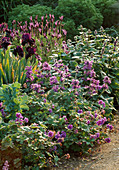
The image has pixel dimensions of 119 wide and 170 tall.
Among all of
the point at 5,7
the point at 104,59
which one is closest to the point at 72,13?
the point at 5,7

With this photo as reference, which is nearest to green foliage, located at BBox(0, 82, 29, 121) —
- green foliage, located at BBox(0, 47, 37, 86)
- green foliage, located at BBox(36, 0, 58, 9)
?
green foliage, located at BBox(0, 47, 37, 86)

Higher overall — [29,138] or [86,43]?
[86,43]

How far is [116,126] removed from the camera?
4148 millimetres

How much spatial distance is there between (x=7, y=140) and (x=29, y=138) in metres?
0.30

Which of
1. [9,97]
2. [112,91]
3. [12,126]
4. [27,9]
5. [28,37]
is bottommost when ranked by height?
[112,91]

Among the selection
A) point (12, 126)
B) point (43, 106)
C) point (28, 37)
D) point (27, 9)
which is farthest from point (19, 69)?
point (27, 9)

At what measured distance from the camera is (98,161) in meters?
3.19

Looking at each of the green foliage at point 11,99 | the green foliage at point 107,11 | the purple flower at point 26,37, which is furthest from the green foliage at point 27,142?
the green foliage at point 107,11

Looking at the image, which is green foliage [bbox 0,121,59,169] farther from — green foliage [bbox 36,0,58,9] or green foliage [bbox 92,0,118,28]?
green foliage [bbox 36,0,58,9]

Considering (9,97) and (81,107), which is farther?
(81,107)

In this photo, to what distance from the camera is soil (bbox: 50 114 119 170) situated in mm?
3054

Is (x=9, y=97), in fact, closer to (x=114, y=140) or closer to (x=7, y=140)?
(x=7, y=140)

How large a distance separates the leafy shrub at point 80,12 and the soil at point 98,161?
14.8ft

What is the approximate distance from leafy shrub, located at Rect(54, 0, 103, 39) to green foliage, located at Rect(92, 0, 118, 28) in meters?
0.76
